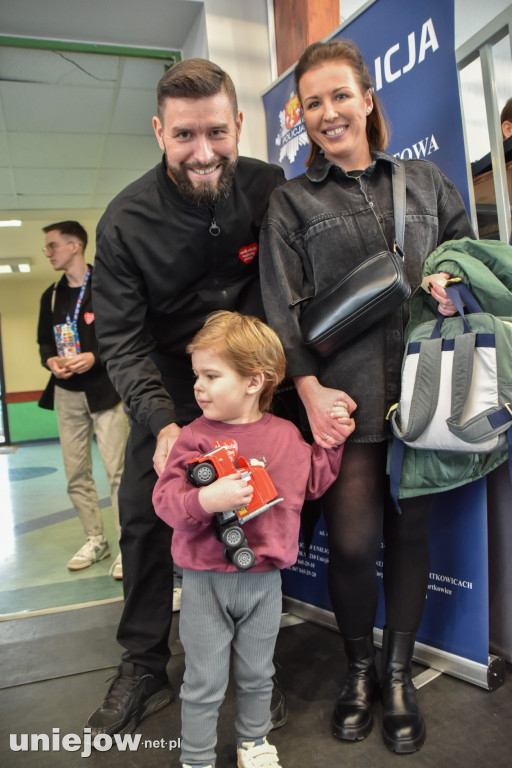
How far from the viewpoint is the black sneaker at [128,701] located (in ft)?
5.16

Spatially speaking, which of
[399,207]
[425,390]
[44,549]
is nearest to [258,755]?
[425,390]

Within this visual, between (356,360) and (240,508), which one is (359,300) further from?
(240,508)

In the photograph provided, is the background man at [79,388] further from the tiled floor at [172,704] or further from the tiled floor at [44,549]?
the tiled floor at [172,704]

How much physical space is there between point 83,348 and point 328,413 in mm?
2272

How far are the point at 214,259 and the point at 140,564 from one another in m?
→ 0.92

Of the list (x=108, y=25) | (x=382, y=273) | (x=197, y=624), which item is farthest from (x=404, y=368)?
(x=108, y=25)

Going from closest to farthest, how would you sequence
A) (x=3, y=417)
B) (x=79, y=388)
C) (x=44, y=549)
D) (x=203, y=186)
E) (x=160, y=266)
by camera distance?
1. (x=203, y=186)
2. (x=160, y=266)
3. (x=79, y=388)
4. (x=44, y=549)
5. (x=3, y=417)

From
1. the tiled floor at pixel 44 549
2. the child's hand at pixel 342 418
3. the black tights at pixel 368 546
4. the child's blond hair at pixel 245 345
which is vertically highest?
the child's blond hair at pixel 245 345

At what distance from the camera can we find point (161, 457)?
1.46 m

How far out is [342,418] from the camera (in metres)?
1.42

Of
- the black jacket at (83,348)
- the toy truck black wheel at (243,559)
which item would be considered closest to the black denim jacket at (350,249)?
the toy truck black wheel at (243,559)

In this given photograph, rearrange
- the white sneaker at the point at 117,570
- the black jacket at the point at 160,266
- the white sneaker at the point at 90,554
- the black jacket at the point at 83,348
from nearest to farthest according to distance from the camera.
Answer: the black jacket at the point at 160,266, the white sneaker at the point at 117,570, the black jacket at the point at 83,348, the white sneaker at the point at 90,554

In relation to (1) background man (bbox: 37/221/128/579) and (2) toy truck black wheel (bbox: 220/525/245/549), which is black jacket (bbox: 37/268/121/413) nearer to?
(1) background man (bbox: 37/221/128/579)

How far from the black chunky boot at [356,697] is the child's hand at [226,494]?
0.60 metres
